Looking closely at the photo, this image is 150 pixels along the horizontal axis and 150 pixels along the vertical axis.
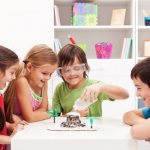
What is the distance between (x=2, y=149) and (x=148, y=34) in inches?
99.3

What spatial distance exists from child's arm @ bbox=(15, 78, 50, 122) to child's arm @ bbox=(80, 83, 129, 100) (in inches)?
10.6

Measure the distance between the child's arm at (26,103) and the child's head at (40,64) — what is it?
11cm

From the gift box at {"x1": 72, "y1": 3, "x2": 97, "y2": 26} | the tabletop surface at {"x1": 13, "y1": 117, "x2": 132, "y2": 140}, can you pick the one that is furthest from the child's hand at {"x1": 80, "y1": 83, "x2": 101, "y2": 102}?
the gift box at {"x1": 72, "y1": 3, "x2": 97, "y2": 26}

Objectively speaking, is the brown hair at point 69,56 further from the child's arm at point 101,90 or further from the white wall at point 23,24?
the white wall at point 23,24

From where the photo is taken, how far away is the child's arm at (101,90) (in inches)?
56.8

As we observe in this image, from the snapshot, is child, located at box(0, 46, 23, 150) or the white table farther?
child, located at box(0, 46, 23, 150)

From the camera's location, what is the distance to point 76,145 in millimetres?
1112

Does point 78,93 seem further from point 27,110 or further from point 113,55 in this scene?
point 113,55

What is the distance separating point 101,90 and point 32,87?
1.49 ft

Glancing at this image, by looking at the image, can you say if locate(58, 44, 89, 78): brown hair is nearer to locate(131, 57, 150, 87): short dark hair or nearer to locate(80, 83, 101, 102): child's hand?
locate(80, 83, 101, 102): child's hand

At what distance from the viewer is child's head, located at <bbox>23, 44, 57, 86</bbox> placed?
5.82 feet

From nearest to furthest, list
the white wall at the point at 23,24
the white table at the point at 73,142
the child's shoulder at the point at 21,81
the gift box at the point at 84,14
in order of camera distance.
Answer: the white table at the point at 73,142 < the child's shoulder at the point at 21,81 < the white wall at the point at 23,24 < the gift box at the point at 84,14

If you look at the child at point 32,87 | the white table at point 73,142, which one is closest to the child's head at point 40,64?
the child at point 32,87

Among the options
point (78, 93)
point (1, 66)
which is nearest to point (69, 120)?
point (1, 66)
